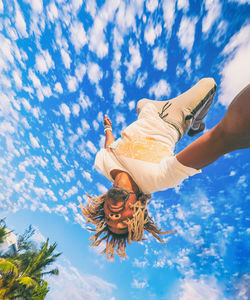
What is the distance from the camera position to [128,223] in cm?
239

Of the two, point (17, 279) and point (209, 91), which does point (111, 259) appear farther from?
point (17, 279)

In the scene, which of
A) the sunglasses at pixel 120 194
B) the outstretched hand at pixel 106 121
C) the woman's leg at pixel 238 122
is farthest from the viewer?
the outstretched hand at pixel 106 121

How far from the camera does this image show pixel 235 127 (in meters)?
1.02

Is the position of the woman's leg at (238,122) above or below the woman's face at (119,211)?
above

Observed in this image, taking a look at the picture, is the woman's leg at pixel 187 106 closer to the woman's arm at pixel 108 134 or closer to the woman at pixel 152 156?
the woman at pixel 152 156

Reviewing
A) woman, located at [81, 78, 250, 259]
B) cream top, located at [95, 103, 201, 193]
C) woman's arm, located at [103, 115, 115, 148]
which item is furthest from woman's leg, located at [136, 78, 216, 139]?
woman's arm, located at [103, 115, 115, 148]

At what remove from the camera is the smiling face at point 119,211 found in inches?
92.3

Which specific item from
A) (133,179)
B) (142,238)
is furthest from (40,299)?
(133,179)

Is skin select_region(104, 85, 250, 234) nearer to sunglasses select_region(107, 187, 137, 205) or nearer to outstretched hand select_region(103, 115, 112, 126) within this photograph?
sunglasses select_region(107, 187, 137, 205)

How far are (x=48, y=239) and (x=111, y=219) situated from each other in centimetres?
1076

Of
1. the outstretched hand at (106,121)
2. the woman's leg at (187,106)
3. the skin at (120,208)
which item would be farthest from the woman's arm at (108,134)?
the woman's leg at (187,106)

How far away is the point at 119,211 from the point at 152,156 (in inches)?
39.8

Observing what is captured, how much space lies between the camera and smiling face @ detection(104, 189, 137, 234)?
7.69 ft

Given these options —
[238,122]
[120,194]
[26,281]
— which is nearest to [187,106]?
[120,194]
